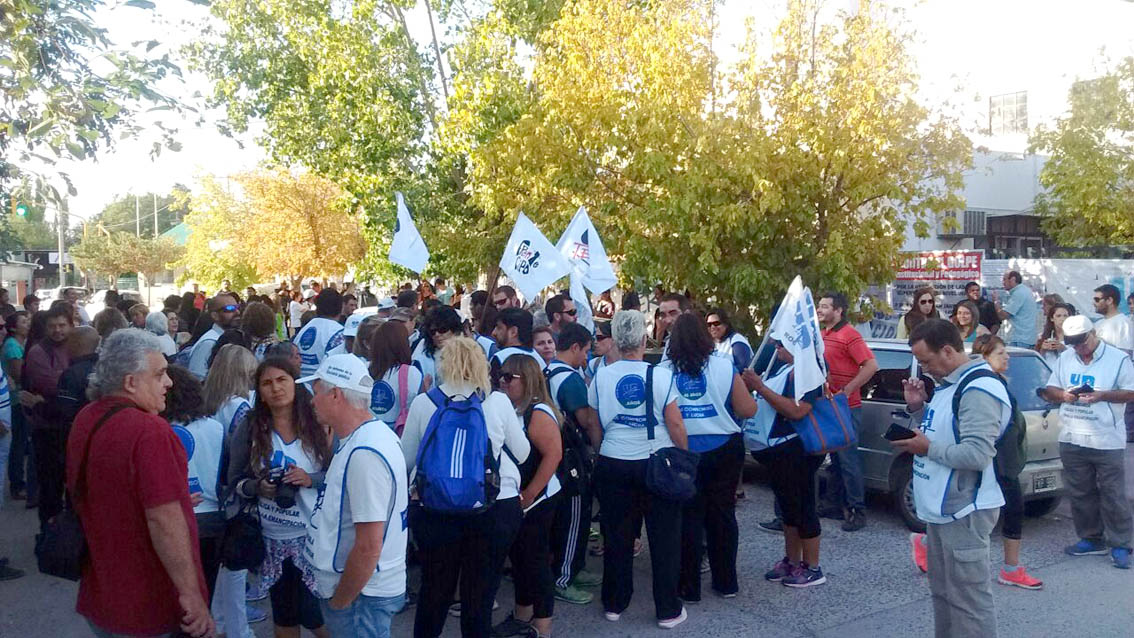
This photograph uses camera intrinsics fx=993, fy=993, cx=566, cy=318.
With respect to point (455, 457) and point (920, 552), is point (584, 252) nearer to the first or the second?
point (920, 552)

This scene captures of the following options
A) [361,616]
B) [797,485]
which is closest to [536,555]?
[361,616]

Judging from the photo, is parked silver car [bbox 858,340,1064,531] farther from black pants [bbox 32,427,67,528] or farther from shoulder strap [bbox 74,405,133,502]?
black pants [bbox 32,427,67,528]

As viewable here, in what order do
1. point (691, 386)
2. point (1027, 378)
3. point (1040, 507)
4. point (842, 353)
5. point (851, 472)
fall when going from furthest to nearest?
point (1040, 507), point (1027, 378), point (851, 472), point (842, 353), point (691, 386)

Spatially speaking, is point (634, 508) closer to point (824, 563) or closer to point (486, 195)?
point (824, 563)

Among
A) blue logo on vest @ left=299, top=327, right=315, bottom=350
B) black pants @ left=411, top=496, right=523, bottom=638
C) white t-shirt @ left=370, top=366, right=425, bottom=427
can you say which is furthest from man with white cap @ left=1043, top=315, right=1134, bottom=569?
blue logo on vest @ left=299, top=327, right=315, bottom=350

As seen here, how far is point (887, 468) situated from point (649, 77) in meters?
6.08

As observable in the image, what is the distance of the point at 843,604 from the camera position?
245 inches

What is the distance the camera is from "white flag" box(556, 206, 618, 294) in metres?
9.47

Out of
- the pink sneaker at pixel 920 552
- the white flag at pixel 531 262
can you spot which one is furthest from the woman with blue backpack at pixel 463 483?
the white flag at pixel 531 262

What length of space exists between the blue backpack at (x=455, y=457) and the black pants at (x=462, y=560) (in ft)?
0.42

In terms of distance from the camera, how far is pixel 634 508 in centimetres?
593

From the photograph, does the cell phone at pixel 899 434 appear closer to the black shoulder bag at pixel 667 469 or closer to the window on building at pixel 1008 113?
the black shoulder bag at pixel 667 469

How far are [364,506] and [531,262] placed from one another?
5.63 metres

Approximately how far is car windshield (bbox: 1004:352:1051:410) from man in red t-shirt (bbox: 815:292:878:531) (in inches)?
47.2
